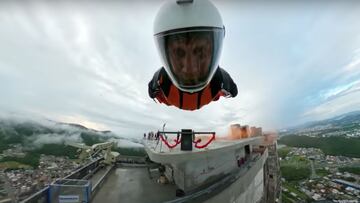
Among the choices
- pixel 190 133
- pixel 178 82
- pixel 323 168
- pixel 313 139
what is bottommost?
pixel 323 168

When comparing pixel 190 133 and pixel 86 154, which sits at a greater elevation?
pixel 190 133

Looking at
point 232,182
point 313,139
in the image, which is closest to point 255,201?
point 232,182

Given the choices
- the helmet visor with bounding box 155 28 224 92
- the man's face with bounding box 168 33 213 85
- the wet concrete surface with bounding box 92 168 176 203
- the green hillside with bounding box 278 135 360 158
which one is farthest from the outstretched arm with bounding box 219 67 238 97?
the green hillside with bounding box 278 135 360 158

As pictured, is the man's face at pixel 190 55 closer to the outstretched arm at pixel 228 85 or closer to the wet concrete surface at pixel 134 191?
the outstretched arm at pixel 228 85

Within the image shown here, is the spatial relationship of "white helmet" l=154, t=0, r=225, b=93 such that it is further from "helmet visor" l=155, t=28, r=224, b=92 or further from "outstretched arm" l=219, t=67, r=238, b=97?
"outstretched arm" l=219, t=67, r=238, b=97

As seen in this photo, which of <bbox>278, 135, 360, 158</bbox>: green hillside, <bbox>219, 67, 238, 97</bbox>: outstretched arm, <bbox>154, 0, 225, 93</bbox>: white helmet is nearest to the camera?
<bbox>154, 0, 225, 93</bbox>: white helmet

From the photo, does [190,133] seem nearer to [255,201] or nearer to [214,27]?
[214,27]

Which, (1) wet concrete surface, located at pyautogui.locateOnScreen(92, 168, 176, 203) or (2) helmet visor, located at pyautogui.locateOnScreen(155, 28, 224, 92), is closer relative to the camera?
(2) helmet visor, located at pyautogui.locateOnScreen(155, 28, 224, 92)
